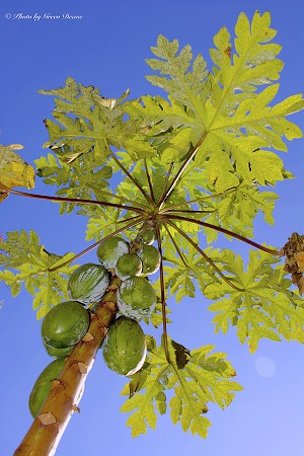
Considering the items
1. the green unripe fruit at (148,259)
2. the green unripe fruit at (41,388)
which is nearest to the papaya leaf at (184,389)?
the green unripe fruit at (148,259)

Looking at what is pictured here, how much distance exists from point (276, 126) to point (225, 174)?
35cm

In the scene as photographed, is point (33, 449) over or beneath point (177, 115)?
beneath

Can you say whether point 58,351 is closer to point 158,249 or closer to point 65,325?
point 65,325

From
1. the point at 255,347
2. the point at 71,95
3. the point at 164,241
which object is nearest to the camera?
the point at 71,95

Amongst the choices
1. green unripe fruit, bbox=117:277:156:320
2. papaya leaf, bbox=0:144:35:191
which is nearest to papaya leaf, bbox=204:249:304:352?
green unripe fruit, bbox=117:277:156:320

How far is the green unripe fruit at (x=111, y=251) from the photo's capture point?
2355 millimetres

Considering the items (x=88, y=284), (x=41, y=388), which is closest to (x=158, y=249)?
(x=88, y=284)

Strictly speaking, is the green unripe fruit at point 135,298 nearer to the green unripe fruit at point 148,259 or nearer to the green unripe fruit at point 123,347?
the green unripe fruit at point 123,347

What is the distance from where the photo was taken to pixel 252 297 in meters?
2.94

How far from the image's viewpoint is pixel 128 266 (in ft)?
7.40

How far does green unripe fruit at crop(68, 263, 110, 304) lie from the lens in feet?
7.12

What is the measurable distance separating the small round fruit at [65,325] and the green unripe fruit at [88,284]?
0.13 metres

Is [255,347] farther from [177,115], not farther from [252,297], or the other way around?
[177,115]

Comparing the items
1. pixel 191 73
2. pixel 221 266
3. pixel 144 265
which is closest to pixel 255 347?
pixel 221 266
